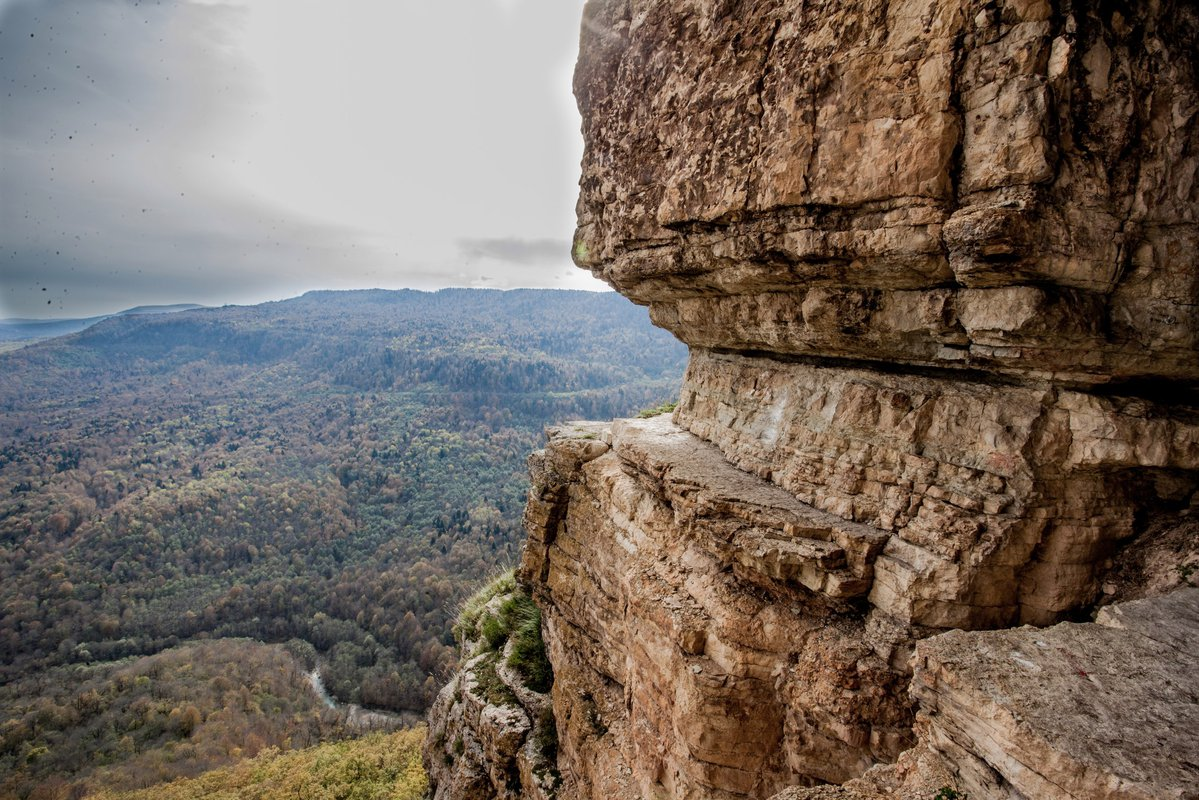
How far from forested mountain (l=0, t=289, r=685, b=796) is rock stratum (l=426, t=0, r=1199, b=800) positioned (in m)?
33.2

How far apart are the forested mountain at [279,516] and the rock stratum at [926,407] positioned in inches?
1308

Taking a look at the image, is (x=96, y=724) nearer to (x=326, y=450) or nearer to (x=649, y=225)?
(x=649, y=225)

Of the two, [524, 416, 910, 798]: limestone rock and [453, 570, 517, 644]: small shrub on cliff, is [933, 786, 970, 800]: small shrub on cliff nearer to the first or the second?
[524, 416, 910, 798]: limestone rock

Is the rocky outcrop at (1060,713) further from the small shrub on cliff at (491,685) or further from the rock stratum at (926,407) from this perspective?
the small shrub on cliff at (491,685)

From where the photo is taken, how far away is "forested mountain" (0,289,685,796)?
71.4 metres

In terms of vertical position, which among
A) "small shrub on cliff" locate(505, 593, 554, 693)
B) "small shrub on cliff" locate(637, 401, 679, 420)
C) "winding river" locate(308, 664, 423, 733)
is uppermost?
"small shrub on cliff" locate(637, 401, 679, 420)

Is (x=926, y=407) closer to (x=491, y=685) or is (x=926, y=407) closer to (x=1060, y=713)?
(x=1060, y=713)

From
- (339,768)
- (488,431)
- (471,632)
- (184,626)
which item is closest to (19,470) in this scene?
(184,626)

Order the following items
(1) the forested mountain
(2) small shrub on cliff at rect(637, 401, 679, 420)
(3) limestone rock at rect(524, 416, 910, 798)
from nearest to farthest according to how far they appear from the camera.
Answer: (3) limestone rock at rect(524, 416, 910, 798) < (2) small shrub on cliff at rect(637, 401, 679, 420) < (1) the forested mountain

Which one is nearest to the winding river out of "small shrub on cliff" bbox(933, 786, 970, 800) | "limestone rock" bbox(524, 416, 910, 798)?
"limestone rock" bbox(524, 416, 910, 798)

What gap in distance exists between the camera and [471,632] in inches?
651

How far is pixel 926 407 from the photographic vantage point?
235 inches

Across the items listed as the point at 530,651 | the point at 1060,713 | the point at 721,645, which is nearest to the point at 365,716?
the point at 530,651

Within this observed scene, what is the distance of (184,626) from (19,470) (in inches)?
3707
